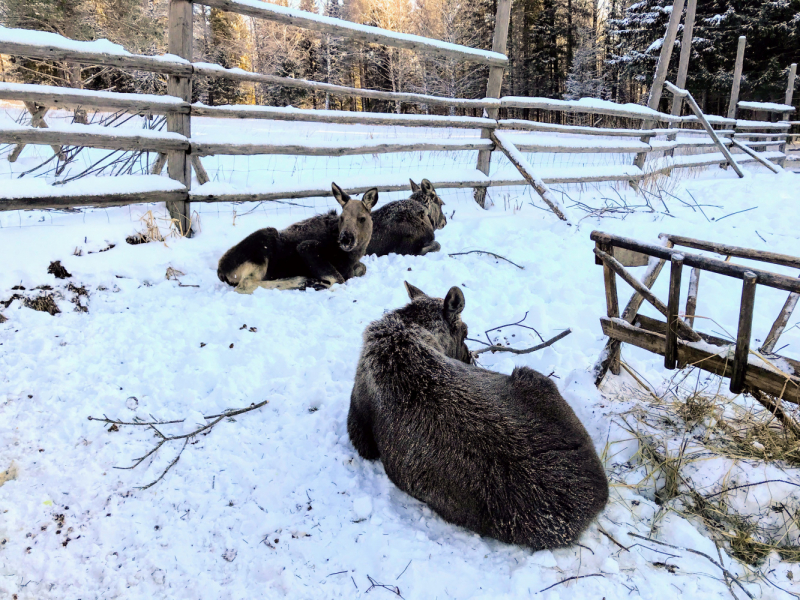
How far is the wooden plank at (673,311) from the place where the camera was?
2.86 m

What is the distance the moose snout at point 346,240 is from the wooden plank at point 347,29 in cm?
254

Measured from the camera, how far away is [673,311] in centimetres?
290

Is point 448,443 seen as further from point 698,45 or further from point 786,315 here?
point 698,45

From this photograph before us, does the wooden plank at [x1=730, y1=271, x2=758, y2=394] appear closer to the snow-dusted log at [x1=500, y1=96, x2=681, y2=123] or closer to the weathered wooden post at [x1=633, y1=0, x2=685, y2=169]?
the snow-dusted log at [x1=500, y1=96, x2=681, y2=123]

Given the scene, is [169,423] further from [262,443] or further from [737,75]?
[737,75]

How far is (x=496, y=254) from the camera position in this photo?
6.05 m

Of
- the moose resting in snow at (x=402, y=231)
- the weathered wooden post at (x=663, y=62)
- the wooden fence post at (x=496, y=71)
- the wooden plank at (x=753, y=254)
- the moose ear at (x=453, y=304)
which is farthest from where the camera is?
the weathered wooden post at (x=663, y=62)

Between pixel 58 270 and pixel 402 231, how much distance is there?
3.77 meters

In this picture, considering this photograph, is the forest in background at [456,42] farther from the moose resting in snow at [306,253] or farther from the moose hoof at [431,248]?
the moose hoof at [431,248]

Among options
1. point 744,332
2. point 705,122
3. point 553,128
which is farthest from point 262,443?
point 705,122

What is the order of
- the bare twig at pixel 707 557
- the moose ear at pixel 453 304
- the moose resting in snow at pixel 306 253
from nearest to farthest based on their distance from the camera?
the bare twig at pixel 707 557 → the moose ear at pixel 453 304 → the moose resting in snow at pixel 306 253

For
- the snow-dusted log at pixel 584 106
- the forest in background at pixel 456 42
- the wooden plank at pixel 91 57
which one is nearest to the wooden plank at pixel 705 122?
the snow-dusted log at pixel 584 106

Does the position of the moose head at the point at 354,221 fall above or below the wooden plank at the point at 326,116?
below

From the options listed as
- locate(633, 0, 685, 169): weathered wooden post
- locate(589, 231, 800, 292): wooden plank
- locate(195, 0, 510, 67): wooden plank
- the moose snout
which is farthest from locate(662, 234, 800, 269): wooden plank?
locate(633, 0, 685, 169): weathered wooden post
